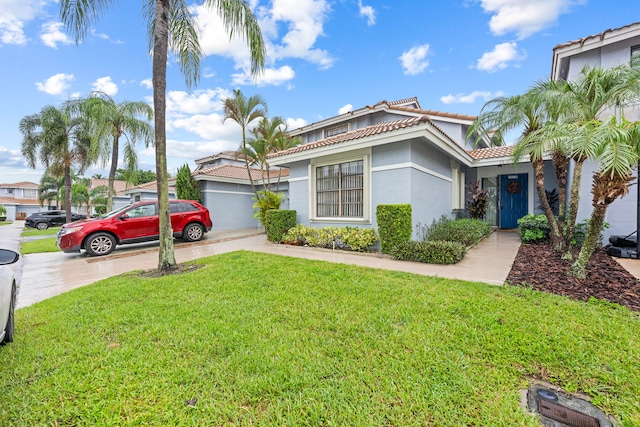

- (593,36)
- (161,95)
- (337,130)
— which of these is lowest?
(161,95)

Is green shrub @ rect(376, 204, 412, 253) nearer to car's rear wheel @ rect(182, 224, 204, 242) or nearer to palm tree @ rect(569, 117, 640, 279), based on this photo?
palm tree @ rect(569, 117, 640, 279)

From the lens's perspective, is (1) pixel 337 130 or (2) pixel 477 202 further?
(1) pixel 337 130

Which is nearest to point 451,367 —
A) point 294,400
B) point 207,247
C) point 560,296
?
point 294,400

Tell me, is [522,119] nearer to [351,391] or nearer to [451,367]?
[451,367]

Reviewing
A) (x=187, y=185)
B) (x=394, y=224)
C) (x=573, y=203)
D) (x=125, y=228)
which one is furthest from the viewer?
(x=187, y=185)

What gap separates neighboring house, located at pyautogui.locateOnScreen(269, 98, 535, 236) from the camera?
7430mm

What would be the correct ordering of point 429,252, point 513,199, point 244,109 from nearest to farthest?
point 429,252, point 513,199, point 244,109

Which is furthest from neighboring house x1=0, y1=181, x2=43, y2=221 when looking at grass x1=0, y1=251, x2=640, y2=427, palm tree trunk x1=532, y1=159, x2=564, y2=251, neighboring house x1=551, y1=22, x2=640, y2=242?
neighboring house x1=551, y1=22, x2=640, y2=242

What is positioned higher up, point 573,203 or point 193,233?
point 573,203

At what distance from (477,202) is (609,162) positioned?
8.04 metres

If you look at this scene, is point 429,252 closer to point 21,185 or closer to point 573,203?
point 573,203

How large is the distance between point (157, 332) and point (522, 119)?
914 centimetres

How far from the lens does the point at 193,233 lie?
37.1 feet

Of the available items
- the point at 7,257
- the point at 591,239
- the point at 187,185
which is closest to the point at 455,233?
the point at 591,239
